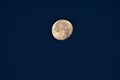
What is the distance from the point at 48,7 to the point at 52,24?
0.19 meters

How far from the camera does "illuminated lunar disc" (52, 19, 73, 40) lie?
2.44 metres

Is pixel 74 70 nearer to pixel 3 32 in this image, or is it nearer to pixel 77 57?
pixel 77 57

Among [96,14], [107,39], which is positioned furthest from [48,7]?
[107,39]

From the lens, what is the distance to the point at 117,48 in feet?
7.91

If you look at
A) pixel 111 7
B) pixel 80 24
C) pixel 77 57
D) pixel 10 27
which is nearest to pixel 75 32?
pixel 80 24

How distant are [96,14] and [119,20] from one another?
0.25 m

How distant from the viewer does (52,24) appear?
2.52 metres

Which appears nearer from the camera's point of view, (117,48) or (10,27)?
(117,48)

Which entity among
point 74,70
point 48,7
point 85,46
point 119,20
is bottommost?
point 74,70

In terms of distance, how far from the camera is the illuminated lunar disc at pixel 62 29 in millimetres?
2438

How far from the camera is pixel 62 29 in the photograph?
8.02 feet

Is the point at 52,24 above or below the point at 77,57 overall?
above

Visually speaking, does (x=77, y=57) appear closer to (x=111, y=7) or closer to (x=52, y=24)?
(x=52, y=24)

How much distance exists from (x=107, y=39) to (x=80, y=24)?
1.06 ft
